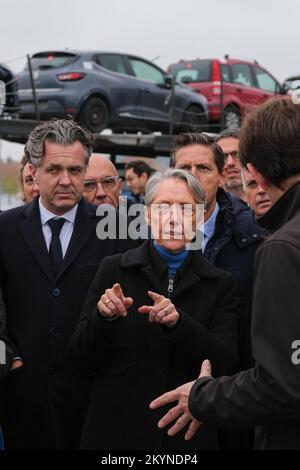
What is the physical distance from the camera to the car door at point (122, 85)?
1325 cm

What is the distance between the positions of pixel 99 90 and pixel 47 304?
9.87 meters

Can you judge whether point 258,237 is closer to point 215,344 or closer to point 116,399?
point 215,344

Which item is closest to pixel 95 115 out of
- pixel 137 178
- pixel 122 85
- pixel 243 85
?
pixel 122 85

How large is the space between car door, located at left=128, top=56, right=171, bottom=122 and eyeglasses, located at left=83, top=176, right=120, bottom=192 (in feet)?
30.0

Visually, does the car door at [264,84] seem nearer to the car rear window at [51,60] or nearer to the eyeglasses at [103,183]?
the car rear window at [51,60]

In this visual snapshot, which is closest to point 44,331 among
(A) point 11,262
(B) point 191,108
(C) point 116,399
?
(A) point 11,262

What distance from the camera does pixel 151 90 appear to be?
46.4ft

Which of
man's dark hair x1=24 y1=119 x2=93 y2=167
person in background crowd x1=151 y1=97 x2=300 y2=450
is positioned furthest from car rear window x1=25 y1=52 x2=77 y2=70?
person in background crowd x1=151 y1=97 x2=300 y2=450

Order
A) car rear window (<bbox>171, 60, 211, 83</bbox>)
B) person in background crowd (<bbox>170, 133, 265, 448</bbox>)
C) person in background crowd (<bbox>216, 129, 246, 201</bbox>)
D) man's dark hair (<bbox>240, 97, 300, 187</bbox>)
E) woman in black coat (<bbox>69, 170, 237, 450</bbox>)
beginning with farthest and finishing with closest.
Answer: car rear window (<bbox>171, 60, 211, 83</bbox>)
person in background crowd (<bbox>216, 129, 246, 201</bbox>)
person in background crowd (<bbox>170, 133, 265, 448</bbox>)
woman in black coat (<bbox>69, 170, 237, 450</bbox>)
man's dark hair (<bbox>240, 97, 300, 187</bbox>)

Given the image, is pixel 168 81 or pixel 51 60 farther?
pixel 168 81

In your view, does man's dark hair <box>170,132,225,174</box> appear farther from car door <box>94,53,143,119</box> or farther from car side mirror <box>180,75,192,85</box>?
car side mirror <box>180,75,192,85</box>

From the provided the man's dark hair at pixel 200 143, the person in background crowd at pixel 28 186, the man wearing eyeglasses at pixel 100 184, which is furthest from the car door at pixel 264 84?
the man's dark hair at pixel 200 143

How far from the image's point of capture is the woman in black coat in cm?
293

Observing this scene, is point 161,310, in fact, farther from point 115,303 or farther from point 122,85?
point 122,85
